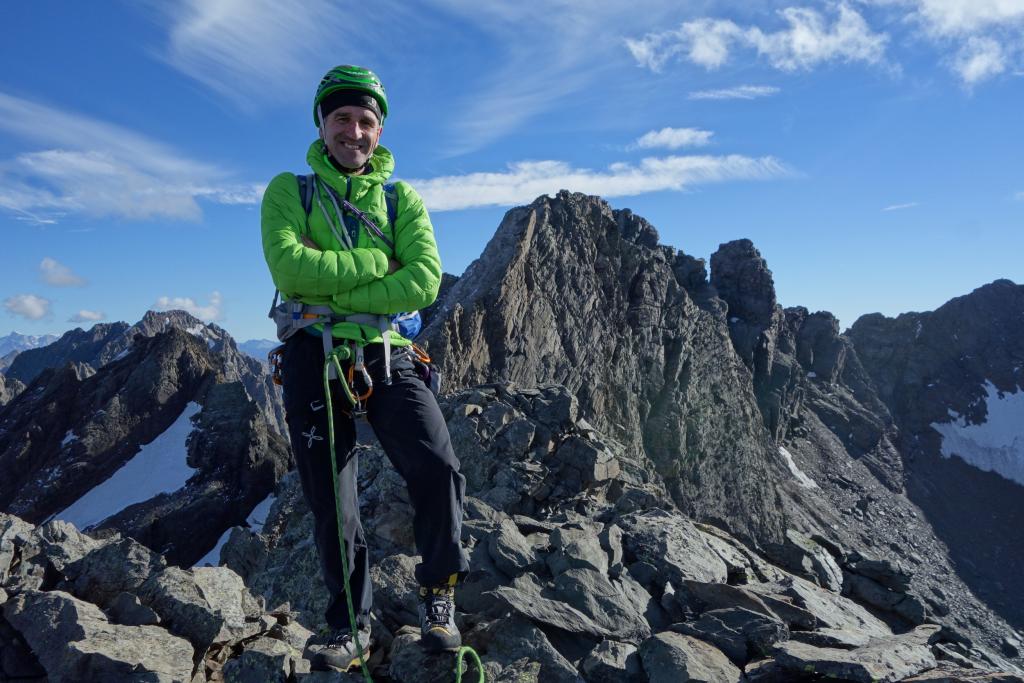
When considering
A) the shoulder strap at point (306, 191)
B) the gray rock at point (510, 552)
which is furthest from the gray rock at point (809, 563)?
the shoulder strap at point (306, 191)

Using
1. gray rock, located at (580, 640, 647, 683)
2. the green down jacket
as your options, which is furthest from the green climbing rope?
gray rock, located at (580, 640, 647, 683)

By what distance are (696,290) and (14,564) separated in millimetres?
97894

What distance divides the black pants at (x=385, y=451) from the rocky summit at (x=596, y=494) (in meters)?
1.19

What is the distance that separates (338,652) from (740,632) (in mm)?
4444

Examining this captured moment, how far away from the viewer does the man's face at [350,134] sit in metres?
5.29

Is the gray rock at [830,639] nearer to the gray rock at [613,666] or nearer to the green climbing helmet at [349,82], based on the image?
the gray rock at [613,666]

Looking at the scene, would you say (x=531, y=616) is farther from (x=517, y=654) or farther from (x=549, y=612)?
(x=517, y=654)

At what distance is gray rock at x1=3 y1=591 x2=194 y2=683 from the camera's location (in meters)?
5.89

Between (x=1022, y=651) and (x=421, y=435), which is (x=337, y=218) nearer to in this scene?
(x=421, y=435)

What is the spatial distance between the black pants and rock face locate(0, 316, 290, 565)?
55254 millimetres

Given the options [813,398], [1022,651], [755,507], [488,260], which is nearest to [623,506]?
[488,260]

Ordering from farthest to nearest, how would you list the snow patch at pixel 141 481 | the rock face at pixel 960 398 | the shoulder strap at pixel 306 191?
the rock face at pixel 960 398 → the snow patch at pixel 141 481 → the shoulder strap at pixel 306 191

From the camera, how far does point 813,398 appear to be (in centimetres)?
13825

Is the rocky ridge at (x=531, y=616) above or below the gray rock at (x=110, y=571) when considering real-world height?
below
